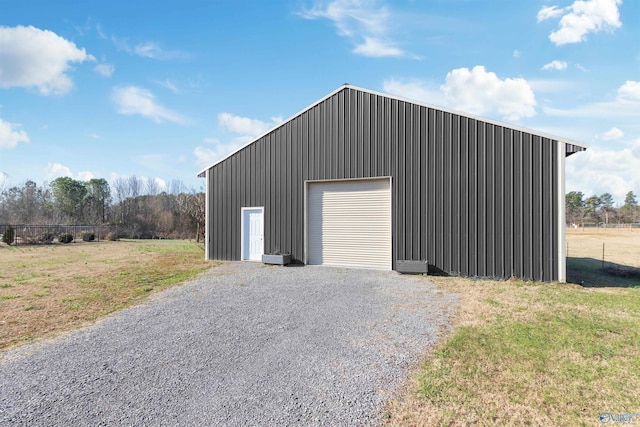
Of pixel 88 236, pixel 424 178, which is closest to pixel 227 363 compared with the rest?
pixel 424 178

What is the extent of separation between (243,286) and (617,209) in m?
77.7

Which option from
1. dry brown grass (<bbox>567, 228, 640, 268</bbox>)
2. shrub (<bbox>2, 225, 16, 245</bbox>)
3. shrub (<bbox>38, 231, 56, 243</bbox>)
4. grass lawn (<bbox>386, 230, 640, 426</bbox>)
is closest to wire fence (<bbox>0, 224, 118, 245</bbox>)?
shrub (<bbox>38, 231, 56, 243</bbox>)

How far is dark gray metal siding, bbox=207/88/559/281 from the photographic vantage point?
8.33m

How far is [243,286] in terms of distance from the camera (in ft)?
25.8

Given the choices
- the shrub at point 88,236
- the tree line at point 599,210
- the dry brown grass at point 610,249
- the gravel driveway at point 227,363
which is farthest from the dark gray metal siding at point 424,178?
the tree line at point 599,210

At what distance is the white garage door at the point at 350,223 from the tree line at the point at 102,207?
15.6 m

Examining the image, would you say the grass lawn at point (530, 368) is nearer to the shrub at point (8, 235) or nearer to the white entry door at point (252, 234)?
the white entry door at point (252, 234)

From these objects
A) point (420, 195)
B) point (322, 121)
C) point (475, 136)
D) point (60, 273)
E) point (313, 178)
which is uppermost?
point (322, 121)

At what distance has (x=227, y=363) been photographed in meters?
3.62

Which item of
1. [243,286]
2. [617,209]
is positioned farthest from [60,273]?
[617,209]

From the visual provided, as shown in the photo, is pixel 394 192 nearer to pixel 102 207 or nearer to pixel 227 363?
pixel 227 363

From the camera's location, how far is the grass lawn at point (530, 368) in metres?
2.69

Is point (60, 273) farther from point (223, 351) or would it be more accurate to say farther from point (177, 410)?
point (177, 410)

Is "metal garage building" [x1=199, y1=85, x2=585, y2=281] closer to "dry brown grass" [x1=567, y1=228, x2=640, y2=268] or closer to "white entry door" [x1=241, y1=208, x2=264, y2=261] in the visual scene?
"white entry door" [x1=241, y1=208, x2=264, y2=261]
